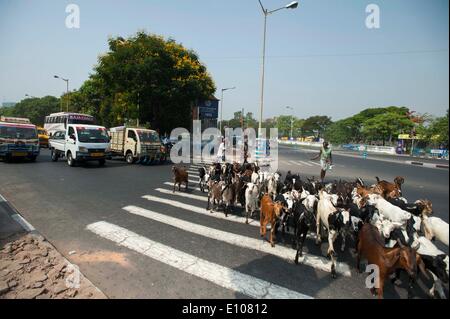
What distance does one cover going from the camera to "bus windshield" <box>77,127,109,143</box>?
15938 millimetres

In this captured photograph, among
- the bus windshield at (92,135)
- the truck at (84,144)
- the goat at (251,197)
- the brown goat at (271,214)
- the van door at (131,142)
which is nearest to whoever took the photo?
the brown goat at (271,214)

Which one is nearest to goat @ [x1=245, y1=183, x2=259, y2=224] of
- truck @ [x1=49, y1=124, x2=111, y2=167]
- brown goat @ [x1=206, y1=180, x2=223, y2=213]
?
brown goat @ [x1=206, y1=180, x2=223, y2=213]

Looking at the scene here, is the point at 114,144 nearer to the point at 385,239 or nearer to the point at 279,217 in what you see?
the point at 279,217

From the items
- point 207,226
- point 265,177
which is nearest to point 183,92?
point 265,177

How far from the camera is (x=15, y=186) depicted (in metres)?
10.5

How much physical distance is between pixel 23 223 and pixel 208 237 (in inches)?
178

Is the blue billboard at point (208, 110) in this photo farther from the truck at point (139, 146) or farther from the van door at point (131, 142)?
the van door at point (131, 142)

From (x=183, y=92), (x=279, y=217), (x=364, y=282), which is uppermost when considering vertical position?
(x=183, y=92)

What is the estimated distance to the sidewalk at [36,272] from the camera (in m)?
3.86

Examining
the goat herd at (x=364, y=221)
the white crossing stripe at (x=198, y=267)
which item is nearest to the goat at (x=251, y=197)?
the goat herd at (x=364, y=221)

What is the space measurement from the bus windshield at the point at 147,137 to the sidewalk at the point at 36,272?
1273 cm

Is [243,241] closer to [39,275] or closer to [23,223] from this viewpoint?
[39,275]
